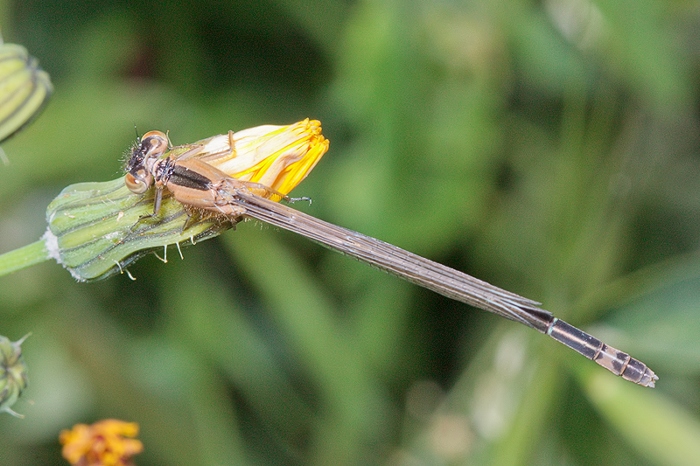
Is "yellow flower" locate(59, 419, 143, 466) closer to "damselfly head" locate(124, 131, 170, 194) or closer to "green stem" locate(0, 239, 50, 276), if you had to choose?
"green stem" locate(0, 239, 50, 276)

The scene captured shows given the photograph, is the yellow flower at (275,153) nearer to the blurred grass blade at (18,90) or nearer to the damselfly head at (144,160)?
the damselfly head at (144,160)

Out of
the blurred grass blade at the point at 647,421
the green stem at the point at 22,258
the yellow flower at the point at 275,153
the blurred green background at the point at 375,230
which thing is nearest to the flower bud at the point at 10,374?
the green stem at the point at 22,258

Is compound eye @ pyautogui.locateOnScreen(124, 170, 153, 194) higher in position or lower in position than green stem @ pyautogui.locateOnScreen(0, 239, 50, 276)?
higher

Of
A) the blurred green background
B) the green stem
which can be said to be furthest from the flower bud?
the blurred green background

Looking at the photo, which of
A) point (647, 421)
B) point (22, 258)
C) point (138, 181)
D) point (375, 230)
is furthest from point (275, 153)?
point (647, 421)

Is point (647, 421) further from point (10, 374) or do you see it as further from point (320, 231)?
point (10, 374)

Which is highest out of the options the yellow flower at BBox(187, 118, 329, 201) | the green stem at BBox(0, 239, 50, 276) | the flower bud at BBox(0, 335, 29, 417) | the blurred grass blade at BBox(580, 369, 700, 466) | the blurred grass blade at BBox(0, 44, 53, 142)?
the blurred grass blade at BBox(580, 369, 700, 466)

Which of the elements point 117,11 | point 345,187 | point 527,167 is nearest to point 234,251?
point 345,187

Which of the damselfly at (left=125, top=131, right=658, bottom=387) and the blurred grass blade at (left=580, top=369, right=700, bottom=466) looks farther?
the blurred grass blade at (left=580, top=369, right=700, bottom=466)
